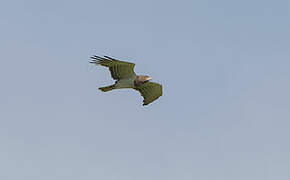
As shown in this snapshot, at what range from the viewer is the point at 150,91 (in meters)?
74.7

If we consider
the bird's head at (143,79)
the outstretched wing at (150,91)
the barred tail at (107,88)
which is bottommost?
the barred tail at (107,88)

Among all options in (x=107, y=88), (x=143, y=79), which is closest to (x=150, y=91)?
(x=143, y=79)

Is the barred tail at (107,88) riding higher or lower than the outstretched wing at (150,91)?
lower

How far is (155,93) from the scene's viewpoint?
74.9m

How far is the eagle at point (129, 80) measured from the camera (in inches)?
2808

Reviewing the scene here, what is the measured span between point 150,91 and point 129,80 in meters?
2.37

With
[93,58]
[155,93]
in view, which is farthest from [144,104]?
[93,58]

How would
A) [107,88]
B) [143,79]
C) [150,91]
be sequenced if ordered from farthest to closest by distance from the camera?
[150,91]
[143,79]
[107,88]

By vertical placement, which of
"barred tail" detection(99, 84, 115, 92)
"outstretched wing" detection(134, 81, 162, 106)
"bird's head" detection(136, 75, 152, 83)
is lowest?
"barred tail" detection(99, 84, 115, 92)

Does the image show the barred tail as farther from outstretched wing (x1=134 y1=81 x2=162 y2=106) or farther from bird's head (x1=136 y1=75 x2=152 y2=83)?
outstretched wing (x1=134 y1=81 x2=162 y2=106)

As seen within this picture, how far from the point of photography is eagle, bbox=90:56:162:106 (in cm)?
7131

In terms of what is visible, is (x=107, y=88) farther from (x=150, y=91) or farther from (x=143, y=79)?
(x=150, y=91)

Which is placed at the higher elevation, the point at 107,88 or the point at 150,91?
the point at 150,91

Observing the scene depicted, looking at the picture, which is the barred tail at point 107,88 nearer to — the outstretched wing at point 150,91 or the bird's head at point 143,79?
the bird's head at point 143,79
